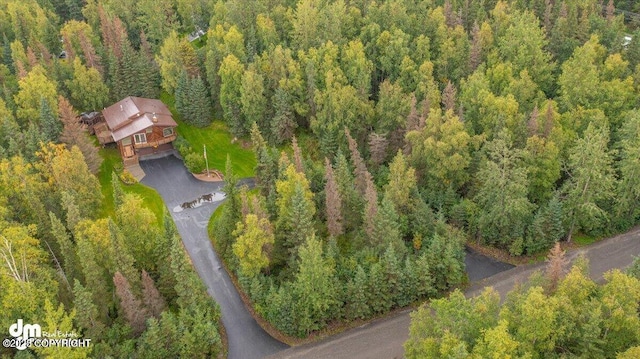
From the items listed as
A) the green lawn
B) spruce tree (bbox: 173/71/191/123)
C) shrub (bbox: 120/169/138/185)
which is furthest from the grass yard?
spruce tree (bbox: 173/71/191/123)

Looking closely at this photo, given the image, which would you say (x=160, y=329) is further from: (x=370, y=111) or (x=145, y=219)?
(x=370, y=111)

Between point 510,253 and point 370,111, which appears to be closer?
point 510,253

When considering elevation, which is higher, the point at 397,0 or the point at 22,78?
the point at 397,0

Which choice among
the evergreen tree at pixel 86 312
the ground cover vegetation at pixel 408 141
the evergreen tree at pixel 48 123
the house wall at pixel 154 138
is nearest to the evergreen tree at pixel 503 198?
the ground cover vegetation at pixel 408 141

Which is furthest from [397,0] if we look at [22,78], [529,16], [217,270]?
[22,78]

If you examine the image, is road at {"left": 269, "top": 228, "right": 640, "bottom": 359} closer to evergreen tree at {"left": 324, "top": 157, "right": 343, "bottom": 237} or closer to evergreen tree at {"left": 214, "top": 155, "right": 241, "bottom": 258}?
evergreen tree at {"left": 324, "top": 157, "right": 343, "bottom": 237}

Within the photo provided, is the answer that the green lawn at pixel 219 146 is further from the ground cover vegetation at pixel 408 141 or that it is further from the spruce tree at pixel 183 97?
the ground cover vegetation at pixel 408 141
